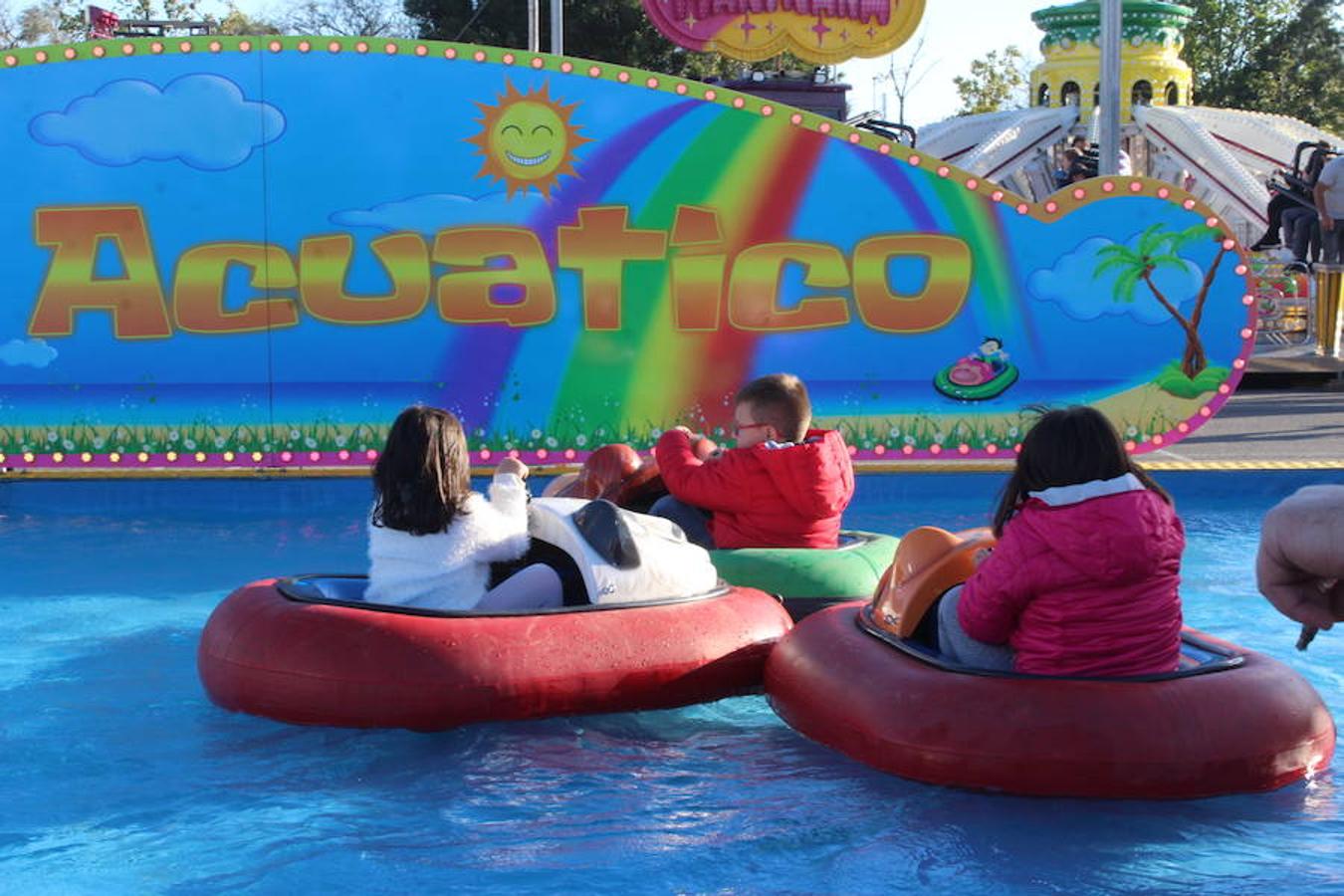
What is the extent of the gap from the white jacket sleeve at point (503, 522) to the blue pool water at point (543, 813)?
0.53 meters

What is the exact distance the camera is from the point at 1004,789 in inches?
158

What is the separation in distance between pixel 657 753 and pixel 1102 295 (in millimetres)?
5427

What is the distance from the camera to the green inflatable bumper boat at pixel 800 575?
17.7ft

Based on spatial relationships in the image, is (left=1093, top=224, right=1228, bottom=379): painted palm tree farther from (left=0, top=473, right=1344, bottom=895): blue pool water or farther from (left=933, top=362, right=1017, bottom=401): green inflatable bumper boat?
(left=0, top=473, right=1344, bottom=895): blue pool water

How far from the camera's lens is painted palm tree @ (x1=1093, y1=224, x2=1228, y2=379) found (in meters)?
9.05

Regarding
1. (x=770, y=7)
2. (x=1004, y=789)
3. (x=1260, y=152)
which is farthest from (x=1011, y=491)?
(x=1260, y=152)

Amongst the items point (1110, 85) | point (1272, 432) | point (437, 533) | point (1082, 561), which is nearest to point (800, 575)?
point (437, 533)

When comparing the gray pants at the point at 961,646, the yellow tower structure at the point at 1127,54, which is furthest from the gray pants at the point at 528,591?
Answer: the yellow tower structure at the point at 1127,54

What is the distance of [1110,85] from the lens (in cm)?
1020

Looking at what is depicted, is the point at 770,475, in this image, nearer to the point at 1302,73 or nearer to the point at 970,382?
the point at 970,382

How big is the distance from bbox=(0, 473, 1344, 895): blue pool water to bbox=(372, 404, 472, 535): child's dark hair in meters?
0.61

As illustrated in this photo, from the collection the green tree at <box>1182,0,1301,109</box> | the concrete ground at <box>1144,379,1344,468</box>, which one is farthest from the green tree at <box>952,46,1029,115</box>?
the concrete ground at <box>1144,379,1344,468</box>

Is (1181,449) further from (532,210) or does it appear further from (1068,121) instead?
(1068,121)

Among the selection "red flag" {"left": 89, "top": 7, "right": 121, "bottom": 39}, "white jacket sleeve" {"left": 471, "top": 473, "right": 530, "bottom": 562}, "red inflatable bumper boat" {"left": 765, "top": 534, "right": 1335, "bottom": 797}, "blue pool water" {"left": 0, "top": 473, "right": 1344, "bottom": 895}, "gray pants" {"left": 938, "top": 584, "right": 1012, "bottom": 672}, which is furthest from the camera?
"red flag" {"left": 89, "top": 7, "right": 121, "bottom": 39}
